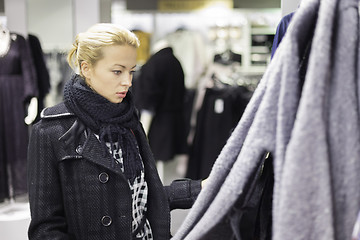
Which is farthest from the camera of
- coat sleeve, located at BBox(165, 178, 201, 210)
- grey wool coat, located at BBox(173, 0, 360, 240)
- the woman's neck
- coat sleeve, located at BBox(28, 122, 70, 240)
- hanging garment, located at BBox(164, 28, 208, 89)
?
hanging garment, located at BBox(164, 28, 208, 89)

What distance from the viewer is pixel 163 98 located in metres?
4.05

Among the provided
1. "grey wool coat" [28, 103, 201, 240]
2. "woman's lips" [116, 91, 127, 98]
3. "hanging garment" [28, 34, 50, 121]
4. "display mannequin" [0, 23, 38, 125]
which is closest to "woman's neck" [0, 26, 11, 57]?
"display mannequin" [0, 23, 38, 125]

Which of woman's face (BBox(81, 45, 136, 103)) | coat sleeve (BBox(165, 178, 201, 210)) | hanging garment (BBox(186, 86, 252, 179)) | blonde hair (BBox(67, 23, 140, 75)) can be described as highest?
blonde hair (BBox(67, 23, 140, 75))

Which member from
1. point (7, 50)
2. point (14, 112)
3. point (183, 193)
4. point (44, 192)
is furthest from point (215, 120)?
point (44, 192)

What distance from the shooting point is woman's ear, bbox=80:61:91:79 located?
52.4 inches

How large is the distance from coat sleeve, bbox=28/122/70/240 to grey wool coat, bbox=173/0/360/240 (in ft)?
2.38

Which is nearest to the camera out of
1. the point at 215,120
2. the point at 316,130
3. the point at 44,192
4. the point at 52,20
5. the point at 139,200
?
the point at 316,130

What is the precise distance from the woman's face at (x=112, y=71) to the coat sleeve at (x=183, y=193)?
36 centimetres

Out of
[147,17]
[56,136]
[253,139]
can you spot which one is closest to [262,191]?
[253,139]

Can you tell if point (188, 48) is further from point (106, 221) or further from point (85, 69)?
point (106, 221)

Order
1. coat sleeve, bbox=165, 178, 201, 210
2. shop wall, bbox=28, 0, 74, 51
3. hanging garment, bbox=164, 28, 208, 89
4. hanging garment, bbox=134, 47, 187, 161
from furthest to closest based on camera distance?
1. hanging garment, bbox=164, 28, 208, 89
2. hanging garment, bbox=134, 47, 187, 161
3. shop wall, bbox=28, 0, 74, 51
4. coat sleeve, bbox=165, 178, 201, 210

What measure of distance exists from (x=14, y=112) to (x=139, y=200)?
6.32 ft

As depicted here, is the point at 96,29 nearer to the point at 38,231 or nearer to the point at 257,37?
the point at 38,231

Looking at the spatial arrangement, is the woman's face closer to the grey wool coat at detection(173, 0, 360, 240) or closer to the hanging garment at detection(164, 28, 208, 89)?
the grey wool coat at detection(173, 0, 360, 240)
